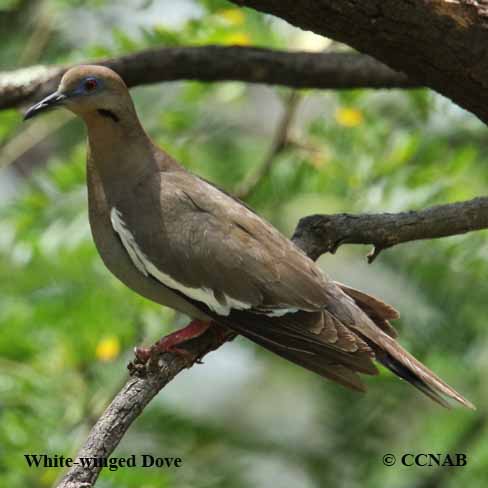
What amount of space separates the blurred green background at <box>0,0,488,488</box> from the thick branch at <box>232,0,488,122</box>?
5.87 ft

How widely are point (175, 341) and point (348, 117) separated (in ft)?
8.05

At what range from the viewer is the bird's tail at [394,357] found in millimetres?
3936

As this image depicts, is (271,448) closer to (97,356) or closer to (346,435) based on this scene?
(346,435)

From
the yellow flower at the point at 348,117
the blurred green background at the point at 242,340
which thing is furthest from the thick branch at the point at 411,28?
the yellow flower at the point at 348,117

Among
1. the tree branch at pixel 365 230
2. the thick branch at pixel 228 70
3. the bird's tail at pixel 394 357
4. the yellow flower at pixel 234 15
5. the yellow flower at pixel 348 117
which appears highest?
the yellow flower at pixel 234 15

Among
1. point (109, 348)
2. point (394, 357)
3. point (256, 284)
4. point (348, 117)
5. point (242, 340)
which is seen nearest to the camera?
point (394, 357)

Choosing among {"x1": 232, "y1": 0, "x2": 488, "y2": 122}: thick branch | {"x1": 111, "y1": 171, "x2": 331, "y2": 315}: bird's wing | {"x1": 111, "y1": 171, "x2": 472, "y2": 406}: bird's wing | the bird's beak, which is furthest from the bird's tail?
the bird's beak

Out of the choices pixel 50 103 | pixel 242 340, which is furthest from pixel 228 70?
pixel 242 340

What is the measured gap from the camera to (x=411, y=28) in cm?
367

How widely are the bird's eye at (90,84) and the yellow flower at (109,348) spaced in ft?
5.32

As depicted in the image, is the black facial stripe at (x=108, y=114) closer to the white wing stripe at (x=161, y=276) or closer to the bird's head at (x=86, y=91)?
the bird's head at (x=86, y=91)

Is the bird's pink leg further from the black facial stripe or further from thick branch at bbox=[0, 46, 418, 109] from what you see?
thick branch at bbox=[0, 46, 418, 109]

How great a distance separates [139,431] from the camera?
5898mm

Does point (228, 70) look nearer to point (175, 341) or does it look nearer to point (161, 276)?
point (161, 276)
